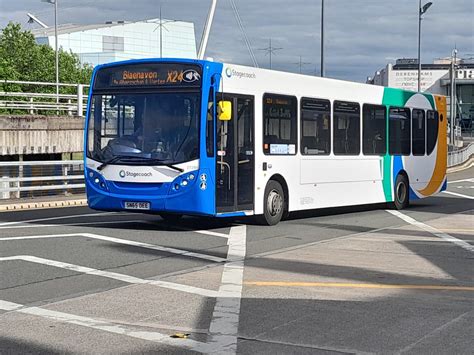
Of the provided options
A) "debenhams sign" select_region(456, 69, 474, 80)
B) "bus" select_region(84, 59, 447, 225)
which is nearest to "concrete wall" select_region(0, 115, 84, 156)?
"bus" select_region(84, 59, 447, 225)

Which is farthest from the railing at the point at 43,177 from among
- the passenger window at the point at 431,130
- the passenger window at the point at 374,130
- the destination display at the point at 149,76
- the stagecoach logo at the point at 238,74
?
→ the passenger window at the point at 431,130

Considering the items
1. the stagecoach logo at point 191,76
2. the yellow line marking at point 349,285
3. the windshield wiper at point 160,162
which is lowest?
the yellow line marking at point 349,285

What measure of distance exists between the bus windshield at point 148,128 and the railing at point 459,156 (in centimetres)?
4116

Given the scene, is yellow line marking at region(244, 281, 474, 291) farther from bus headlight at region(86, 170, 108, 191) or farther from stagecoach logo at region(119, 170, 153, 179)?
bus headlight at region(86, 170, 108, 191)

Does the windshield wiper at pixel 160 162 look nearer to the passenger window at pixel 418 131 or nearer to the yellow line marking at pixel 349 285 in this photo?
the yellow line marking at pixel 349 285

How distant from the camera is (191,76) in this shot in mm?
15789

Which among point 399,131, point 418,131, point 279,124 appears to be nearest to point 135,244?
point 279,124

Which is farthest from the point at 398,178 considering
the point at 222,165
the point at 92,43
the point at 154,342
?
the point at 92,43

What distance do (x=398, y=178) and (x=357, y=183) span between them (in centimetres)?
274

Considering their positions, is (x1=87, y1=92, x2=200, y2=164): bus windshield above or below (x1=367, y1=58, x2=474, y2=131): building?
below

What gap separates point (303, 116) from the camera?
61.2 ft

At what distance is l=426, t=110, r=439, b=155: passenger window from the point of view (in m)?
24.8

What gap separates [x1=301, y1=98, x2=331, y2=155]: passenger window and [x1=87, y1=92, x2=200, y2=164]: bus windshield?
375 centimetres

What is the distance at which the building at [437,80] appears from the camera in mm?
112000
